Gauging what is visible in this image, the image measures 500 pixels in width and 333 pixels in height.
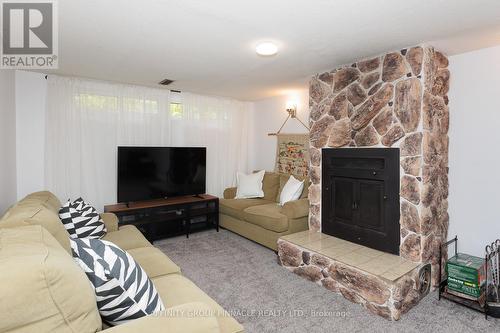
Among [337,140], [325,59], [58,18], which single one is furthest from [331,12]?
[58,18]

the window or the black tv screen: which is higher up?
the window

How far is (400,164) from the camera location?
2.71m

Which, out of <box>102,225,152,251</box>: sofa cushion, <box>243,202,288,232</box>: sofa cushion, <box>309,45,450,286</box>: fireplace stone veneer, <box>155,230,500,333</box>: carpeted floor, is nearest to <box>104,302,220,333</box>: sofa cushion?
<box>155,230,500,333</box>: carpeted floor

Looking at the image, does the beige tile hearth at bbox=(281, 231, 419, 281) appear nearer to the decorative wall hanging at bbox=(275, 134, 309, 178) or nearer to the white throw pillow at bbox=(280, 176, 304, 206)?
the white throw pillow at bbox=(280, 176, 304, 206)

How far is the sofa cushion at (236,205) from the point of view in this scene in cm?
426

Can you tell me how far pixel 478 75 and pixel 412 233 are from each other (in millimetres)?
1669

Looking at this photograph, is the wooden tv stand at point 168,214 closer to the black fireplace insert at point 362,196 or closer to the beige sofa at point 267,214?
the beige sofa at point 267,214

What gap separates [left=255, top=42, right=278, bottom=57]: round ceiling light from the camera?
2553 millimetres

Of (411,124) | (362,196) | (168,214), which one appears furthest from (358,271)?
(168,214)

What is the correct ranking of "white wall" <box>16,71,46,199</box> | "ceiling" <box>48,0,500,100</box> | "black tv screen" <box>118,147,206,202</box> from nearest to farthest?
"ceiling" <box>48,0,500,100</box>
"white wall" <box>16,71,46,199</box>
"black tv screen" <box>118,147,206,202</box>

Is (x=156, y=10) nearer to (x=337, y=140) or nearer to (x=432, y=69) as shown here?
(x=337, y=140)

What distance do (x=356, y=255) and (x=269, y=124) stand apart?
10.3 feet

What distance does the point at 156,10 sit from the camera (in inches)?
77.2

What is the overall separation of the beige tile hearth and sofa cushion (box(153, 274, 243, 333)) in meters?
1.48
